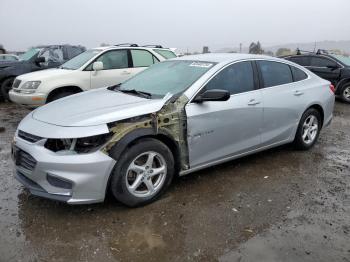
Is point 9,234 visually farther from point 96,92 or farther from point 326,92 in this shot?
point 326,92

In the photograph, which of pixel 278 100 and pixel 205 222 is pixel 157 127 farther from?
pixel 278 100

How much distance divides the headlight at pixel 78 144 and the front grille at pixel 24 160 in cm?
20

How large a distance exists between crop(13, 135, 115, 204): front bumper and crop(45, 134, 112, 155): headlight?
6 cm

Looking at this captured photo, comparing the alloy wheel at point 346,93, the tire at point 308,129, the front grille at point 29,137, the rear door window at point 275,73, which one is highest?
the rear door window at point 275,73

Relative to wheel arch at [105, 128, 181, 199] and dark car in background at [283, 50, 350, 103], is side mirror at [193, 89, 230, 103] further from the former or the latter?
dark car in background at [283, 50, 350, 103]

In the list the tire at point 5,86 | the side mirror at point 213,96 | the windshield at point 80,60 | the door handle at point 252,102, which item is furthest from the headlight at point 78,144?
the tire at point 5,86

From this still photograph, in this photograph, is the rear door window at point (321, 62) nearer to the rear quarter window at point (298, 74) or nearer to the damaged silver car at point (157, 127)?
the rear quarter window at point (298, 74)

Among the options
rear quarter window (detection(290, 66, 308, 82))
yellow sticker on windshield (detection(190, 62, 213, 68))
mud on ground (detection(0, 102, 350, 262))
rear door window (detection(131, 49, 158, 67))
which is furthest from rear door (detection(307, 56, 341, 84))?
yellow sticker on windshield (detection(190, 62, 213, 68))

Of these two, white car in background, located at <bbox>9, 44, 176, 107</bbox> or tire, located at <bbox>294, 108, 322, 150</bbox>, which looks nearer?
tire, located at <bbox>294, 108, 322, 150</bbox>

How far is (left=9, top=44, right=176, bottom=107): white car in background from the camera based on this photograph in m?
6.89

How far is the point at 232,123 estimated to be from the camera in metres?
4.04

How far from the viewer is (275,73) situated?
187 inches

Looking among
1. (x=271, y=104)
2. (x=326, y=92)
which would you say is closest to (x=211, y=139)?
(x=271, y=104)

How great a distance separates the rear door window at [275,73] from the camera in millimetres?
4570
